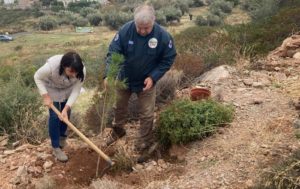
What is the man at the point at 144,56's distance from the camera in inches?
176

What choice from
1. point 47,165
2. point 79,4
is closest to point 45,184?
point 47,165

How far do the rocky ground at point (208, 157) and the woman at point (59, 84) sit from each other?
306 millimetres

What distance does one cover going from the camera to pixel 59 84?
4660 millimetres

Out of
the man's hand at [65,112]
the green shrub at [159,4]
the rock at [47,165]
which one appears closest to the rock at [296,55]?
the man's hand at [65,112]

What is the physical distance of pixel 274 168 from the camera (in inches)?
139

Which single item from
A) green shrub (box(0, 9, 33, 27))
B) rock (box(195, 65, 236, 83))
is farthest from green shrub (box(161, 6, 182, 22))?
rock (box(195, 65, 236, 83))

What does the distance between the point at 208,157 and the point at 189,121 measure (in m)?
0.50

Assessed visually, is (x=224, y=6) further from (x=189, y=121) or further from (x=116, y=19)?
(x=189, y=121)

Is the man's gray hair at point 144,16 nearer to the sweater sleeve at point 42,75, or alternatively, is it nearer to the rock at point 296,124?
the sweater sleeve at point 42,75

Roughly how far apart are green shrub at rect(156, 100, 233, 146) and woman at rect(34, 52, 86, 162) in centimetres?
101

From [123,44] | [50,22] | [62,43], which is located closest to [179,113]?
[123,44]

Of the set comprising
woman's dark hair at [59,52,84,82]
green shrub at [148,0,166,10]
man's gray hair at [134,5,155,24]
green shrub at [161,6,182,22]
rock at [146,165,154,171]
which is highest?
man's gray hair at [134,5,155,24]

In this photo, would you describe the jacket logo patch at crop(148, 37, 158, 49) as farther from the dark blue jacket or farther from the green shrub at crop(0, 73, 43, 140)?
the green shrub at crop(0, 73, 43, 140)

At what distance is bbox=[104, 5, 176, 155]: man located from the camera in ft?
14.7
